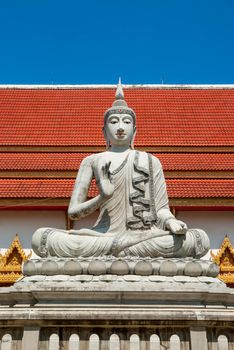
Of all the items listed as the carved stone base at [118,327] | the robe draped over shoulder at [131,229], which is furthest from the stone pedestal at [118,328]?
the robe draped over shoulder at [131,229]

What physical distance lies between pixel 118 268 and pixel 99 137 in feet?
26.7

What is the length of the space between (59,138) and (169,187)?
11.2 ft

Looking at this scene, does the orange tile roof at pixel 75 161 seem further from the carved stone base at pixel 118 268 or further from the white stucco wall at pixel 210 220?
the carved stone base at pixel 118 268

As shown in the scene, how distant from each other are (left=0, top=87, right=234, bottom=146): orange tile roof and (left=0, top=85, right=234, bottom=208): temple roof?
0.02m

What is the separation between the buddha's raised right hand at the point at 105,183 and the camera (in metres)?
4.97

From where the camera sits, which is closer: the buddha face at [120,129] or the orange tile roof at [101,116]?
the buddha face at [120,129]

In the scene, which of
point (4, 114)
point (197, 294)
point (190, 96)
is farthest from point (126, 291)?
point (190, 96)

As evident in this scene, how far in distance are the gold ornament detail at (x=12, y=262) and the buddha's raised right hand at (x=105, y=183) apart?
16.8 feet

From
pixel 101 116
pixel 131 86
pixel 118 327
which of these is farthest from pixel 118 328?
pixel 131 86

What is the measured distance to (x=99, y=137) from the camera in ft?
39.9

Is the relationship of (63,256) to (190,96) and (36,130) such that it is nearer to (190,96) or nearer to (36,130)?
(36,130)

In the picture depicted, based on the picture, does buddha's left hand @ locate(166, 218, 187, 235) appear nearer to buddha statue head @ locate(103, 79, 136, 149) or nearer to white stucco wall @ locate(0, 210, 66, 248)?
buddha statue head @ locate(103, 79, 136, 149)

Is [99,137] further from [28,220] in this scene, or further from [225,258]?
[225,258]

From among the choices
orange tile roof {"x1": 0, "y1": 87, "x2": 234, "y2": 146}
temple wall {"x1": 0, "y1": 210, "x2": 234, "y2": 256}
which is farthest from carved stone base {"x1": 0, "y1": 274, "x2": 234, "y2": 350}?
orange tile roof {"x1": 0, "y1": 87, "x2": 234, "y2": 146}
